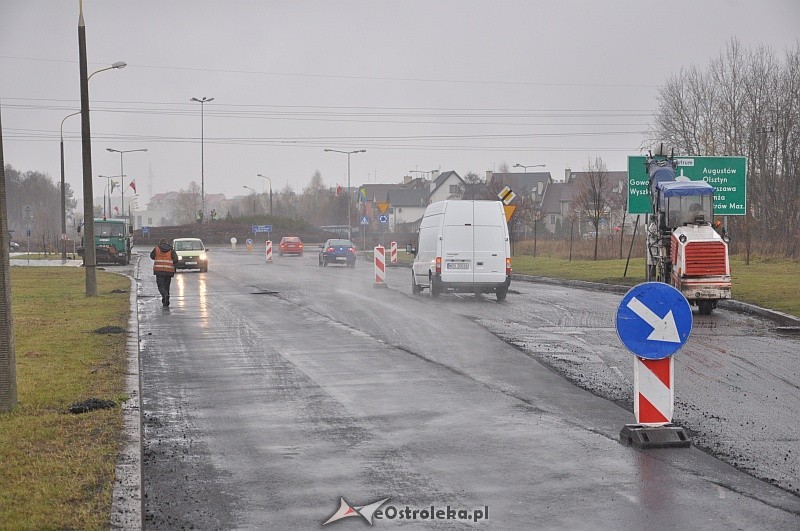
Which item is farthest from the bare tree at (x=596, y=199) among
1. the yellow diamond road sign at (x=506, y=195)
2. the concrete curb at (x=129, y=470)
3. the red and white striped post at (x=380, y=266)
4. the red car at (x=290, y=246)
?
the concrete curb at (x=129, y=470)

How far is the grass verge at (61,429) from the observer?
6.20 m

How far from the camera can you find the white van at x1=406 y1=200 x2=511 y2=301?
85.5 ft

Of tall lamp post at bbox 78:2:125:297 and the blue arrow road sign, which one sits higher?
tall lamp post at bbox 78:2:125:297

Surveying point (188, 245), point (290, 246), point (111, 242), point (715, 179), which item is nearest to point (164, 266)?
point (715, 179)

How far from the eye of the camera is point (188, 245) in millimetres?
46094

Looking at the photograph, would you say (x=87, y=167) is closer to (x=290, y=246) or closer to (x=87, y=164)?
(x=87, y=164)

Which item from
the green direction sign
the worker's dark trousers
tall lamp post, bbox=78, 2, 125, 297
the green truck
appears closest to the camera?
the worker's dark trousers

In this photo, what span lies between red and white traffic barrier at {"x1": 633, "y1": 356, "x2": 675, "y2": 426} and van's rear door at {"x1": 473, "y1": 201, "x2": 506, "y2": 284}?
17.2 m

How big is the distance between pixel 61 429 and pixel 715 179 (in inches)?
1129

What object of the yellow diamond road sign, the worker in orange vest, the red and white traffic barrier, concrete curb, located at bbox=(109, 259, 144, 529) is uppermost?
the yellow diamond road sign

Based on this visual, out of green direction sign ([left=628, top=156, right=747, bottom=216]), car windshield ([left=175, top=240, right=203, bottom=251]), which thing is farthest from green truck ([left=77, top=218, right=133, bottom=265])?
green direction sign ([left=628, top=156, right=747, bottom=216])

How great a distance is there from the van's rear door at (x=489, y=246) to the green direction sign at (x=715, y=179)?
29.3 ft

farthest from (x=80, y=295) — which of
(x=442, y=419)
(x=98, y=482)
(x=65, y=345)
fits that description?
(x=98, y=482)

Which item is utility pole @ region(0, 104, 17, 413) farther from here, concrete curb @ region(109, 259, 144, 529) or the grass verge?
concrete curb @ region(109, 259, 144, 529)
